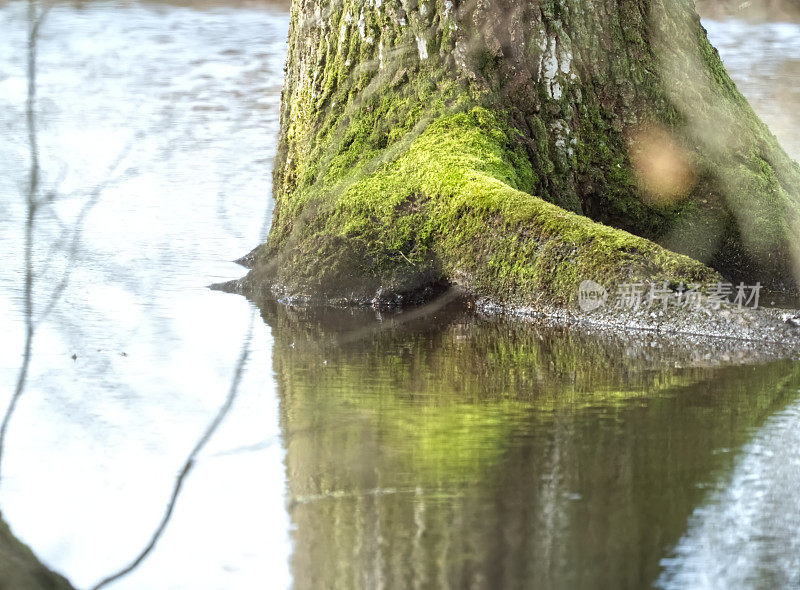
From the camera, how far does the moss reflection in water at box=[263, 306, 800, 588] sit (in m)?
2.56

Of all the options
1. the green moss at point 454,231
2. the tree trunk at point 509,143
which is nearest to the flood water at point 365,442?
the green moss at point 454,231

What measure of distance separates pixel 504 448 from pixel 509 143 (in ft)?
9.91

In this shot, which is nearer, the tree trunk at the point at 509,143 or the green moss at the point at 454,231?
the green moss at the point at 454,231

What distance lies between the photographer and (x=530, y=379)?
4.21 m

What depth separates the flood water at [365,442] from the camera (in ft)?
8.44

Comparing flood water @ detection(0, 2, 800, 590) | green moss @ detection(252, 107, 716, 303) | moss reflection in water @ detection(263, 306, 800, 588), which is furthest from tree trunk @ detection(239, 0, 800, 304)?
moss reflection in water @ detection(263, 306, 800, 588)

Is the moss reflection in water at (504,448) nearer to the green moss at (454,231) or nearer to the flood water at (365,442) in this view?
the flood water at (365,442)

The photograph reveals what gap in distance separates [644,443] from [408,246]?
8.82ft

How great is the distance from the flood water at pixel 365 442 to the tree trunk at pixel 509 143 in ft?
1.50

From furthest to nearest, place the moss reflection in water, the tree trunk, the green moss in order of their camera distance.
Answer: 1. the tree trunk
2. the green moss
3. the moss reflection in water

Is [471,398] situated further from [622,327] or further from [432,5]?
[432,5]

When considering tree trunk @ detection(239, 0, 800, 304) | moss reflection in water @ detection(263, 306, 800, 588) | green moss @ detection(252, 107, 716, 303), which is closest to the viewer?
moss reflection in water @ detection(263, 306, 800, 588)

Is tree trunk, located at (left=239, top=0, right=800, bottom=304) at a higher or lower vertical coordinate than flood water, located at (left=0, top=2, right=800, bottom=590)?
higher

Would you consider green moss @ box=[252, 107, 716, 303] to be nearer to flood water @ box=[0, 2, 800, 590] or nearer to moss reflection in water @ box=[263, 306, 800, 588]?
flood water @ box=[0, 2, 800, 590]
